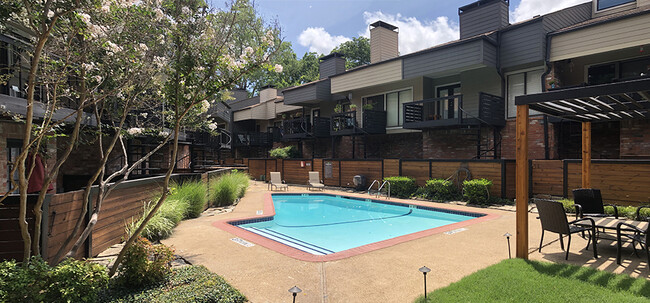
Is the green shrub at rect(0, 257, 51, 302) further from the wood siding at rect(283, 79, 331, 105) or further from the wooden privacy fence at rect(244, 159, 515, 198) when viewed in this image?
the wood siding at rect(283, 79, 331, 105)

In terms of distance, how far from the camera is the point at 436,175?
1348 cm

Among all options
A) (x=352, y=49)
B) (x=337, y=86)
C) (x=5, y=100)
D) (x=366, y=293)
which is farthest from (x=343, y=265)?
(x=352, y=49)

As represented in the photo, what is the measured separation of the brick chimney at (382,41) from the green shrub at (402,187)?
8.99m

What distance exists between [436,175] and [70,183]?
1255 cm

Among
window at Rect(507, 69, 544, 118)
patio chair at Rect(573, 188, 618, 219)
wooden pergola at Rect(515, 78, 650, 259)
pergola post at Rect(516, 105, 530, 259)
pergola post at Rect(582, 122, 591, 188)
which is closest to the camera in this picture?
wooden pergola at Rect(515, 78, 650, 259)

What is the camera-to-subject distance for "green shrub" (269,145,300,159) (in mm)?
22389

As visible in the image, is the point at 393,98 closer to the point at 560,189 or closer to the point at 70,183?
the point at 560,189

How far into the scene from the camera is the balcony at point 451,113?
44.3 ft

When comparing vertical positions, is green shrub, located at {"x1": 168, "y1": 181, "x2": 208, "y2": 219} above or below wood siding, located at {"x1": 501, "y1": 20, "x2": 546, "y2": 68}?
below

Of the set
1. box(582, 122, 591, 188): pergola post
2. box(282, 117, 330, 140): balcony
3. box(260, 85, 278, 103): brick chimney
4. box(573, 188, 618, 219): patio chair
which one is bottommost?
box(573, 188, 618, 219): patio chair

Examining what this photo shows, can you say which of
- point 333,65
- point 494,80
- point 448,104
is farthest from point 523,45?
point 333,65

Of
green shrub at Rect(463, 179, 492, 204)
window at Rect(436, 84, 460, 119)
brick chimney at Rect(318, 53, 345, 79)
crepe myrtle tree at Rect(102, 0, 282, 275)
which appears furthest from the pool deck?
brick chimney at Rect(318, 53, 345, 79)

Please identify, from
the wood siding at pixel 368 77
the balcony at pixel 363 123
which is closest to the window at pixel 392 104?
the balcony at pixel 363 123

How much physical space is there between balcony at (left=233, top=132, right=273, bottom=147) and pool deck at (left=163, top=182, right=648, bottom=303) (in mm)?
20555
